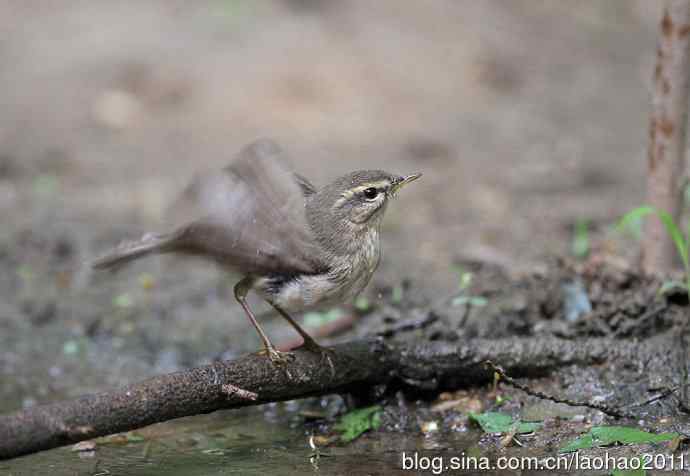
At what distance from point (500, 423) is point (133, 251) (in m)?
2.09

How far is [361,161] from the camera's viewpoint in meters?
9.99

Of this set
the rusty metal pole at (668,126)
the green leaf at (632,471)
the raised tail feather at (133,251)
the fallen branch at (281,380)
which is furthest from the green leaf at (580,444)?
the raised tail feather at (133,251)

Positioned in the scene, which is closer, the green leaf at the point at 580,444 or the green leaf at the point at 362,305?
the green leaf at the point at 580,444

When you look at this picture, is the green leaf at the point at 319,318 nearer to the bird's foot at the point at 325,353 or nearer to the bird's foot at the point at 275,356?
the bird's foot at the point at 325,353

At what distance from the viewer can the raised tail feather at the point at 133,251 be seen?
443 cm

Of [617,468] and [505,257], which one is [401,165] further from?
[617,468]

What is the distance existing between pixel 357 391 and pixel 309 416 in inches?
13.4

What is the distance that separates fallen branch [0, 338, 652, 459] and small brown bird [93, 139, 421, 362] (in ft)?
0.53

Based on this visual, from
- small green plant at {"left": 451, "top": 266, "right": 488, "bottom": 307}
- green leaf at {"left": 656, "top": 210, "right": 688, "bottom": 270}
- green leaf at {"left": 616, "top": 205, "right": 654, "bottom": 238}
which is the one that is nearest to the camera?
green leaf at {"left": 656, "top": 210, "right": 688, "bottom": 270}

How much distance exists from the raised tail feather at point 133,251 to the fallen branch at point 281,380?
683 millimetres

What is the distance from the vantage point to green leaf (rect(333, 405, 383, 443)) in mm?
4762

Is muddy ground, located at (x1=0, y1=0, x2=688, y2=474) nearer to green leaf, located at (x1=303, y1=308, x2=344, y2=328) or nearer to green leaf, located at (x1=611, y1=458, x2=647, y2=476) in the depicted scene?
green leaf, located at (x1=303, y1=308, x2=344, y2=328)

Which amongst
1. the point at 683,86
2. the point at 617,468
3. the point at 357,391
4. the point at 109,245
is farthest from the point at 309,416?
the point at 109,245

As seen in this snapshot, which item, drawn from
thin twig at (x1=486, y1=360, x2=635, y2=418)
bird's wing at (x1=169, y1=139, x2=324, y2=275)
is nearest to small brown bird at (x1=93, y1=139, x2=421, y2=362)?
bird's wing at (x1=169, y1=139, x2=324, y2=275)
